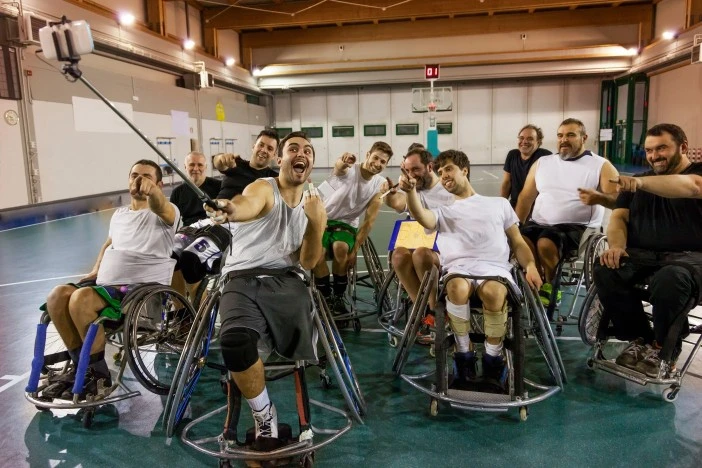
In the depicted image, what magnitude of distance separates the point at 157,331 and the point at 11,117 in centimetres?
861

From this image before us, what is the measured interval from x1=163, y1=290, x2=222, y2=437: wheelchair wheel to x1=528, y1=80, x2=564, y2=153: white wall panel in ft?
64.9

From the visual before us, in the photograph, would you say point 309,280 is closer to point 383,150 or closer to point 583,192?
point 583,192

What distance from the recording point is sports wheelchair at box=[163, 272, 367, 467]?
2.12 metres

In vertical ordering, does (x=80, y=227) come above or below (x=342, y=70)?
below

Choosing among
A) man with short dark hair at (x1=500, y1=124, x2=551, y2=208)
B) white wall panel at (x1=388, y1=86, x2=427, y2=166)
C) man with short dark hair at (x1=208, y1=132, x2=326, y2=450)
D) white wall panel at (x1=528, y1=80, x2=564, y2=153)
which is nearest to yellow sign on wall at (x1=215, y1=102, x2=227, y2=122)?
white wall panel at (x1=388, y1=86, x2=427, y2=166)

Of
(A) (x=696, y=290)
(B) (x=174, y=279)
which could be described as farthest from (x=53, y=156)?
(A) (x=696, y=290)

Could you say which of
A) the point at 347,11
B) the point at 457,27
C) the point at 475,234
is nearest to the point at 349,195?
the point at 475,234

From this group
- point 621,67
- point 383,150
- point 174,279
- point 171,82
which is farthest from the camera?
point 621,67

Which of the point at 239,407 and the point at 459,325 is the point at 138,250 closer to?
the point at 239,407

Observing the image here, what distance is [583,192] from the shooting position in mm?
2896

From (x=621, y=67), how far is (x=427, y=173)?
1709 cm

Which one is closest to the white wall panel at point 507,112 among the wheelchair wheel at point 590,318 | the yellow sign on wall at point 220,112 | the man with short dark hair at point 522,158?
the yellow sign on wall at point 220,112

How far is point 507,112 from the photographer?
2050 centimetres

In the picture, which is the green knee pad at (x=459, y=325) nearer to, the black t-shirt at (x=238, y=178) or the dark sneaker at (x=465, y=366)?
the dark sneaker at (x=465, y=366)
